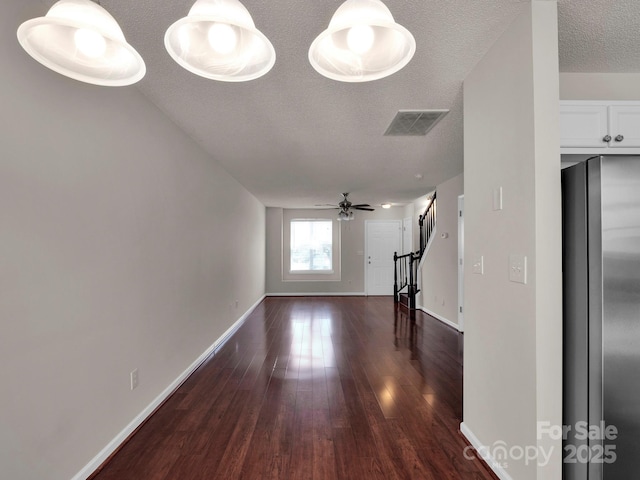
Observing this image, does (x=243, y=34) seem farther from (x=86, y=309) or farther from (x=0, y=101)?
(x=86, y=309)

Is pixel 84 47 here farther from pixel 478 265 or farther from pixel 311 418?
pixel 311 418

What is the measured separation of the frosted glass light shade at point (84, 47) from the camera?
33.1 inches

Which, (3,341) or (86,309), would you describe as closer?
(3,341)

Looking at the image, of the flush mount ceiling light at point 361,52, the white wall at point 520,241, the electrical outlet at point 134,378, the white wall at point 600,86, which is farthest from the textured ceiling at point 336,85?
the electrical outlet at point 134,378

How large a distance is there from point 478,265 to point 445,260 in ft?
12.3

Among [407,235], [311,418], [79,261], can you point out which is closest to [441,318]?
[407,235]

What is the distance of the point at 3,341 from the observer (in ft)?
4.33

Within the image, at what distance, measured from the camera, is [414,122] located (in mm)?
2955

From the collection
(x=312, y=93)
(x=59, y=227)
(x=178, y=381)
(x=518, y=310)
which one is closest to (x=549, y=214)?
(x=518, y=310)

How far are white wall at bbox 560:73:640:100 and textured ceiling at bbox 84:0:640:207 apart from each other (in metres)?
0.05

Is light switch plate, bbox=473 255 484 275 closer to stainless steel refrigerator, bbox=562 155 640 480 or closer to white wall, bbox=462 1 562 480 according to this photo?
white wall, bbox=462 1 562 480

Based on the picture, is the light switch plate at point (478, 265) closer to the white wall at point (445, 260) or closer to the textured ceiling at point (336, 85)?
the textured ceiling at point (336, 85)

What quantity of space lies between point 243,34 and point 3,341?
5.14 ft

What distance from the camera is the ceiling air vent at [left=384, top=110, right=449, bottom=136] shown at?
277 centimetres
